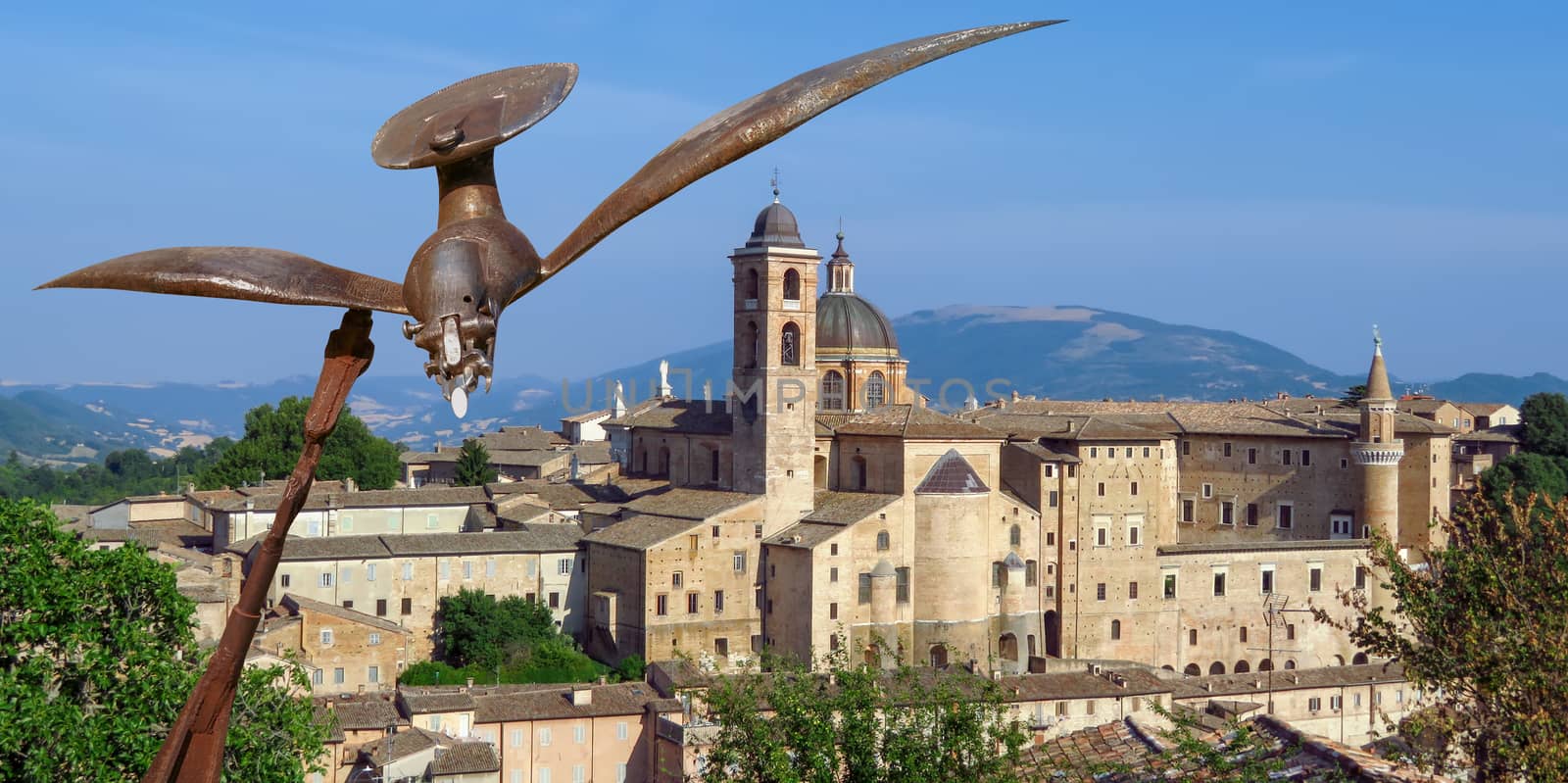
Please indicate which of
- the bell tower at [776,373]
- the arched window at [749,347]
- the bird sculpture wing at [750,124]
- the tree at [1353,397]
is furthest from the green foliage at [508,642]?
the bird sculpture wing at [750,124]

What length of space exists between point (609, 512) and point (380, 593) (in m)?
7.60

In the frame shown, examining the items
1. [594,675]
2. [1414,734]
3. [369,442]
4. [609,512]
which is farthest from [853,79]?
[369,442]

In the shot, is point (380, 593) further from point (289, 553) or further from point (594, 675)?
point (594, 675)

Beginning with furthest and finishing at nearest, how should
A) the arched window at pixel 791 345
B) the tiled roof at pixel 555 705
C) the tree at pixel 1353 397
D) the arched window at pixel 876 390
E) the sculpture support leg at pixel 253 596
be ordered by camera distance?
the tree at pixel 1353 397 < the arched window at pixel 876 390 < the arched window at pixel 791 345 < the tiled roof at pixel 555 705 < the sculpture support leg at pixel 253 596

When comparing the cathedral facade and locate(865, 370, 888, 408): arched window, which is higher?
locate(865, 370, 888, 408): arched window

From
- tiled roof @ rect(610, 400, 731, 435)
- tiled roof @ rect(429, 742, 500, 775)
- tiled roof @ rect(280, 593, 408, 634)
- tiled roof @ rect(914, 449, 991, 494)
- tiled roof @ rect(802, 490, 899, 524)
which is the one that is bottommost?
tiled roof @ rect(429, 742, 500, 775)

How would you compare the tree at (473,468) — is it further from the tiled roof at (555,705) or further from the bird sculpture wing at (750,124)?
the bird sculpture wing at (750,124)

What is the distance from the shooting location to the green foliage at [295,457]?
2707 inches

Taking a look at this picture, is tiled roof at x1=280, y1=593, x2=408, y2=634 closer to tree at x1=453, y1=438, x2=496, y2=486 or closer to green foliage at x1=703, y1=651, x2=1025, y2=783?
green foliage at x1=703, y1=651, x2=1025, y2=783

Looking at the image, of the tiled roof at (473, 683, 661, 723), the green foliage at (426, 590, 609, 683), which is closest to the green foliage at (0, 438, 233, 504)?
the green foliage at (426, 590, 609, 683)

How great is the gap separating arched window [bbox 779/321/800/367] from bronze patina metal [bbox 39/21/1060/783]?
41104 mm

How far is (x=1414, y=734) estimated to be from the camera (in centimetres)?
1527

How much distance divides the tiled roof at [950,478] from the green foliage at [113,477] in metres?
59.4

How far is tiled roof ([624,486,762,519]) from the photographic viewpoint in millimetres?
45906
